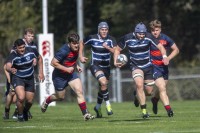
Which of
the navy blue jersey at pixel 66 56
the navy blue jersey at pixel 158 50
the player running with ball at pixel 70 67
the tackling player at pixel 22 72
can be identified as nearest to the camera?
the player running with ball at pixel 70 67

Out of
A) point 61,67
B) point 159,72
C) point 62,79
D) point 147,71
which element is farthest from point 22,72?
point 159,72

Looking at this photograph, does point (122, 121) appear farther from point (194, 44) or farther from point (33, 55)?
point (194, 44)

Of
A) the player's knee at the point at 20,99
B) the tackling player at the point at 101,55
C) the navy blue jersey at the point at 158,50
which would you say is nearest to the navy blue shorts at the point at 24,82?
the player's knee at the point at 20,99

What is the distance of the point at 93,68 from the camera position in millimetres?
24422

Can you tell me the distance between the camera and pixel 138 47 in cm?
2278

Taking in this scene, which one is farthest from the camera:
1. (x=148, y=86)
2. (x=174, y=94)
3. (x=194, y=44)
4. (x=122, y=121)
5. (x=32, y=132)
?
(x=194, y=44)

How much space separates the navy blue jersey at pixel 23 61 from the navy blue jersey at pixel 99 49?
2120 millimetres

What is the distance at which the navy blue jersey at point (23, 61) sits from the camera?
22.4m

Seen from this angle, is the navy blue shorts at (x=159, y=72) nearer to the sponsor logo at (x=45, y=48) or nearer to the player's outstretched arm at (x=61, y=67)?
the player's outstretched arm at (x=61, y=67)

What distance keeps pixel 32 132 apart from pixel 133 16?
36329 mm

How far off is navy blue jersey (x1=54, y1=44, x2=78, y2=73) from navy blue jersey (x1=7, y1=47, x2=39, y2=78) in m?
1.19

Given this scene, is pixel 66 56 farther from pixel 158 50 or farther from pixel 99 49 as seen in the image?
pixel 158 50

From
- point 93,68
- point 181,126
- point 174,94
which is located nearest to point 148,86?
point 93,68

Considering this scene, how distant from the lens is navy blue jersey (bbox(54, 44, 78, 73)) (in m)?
21.5
